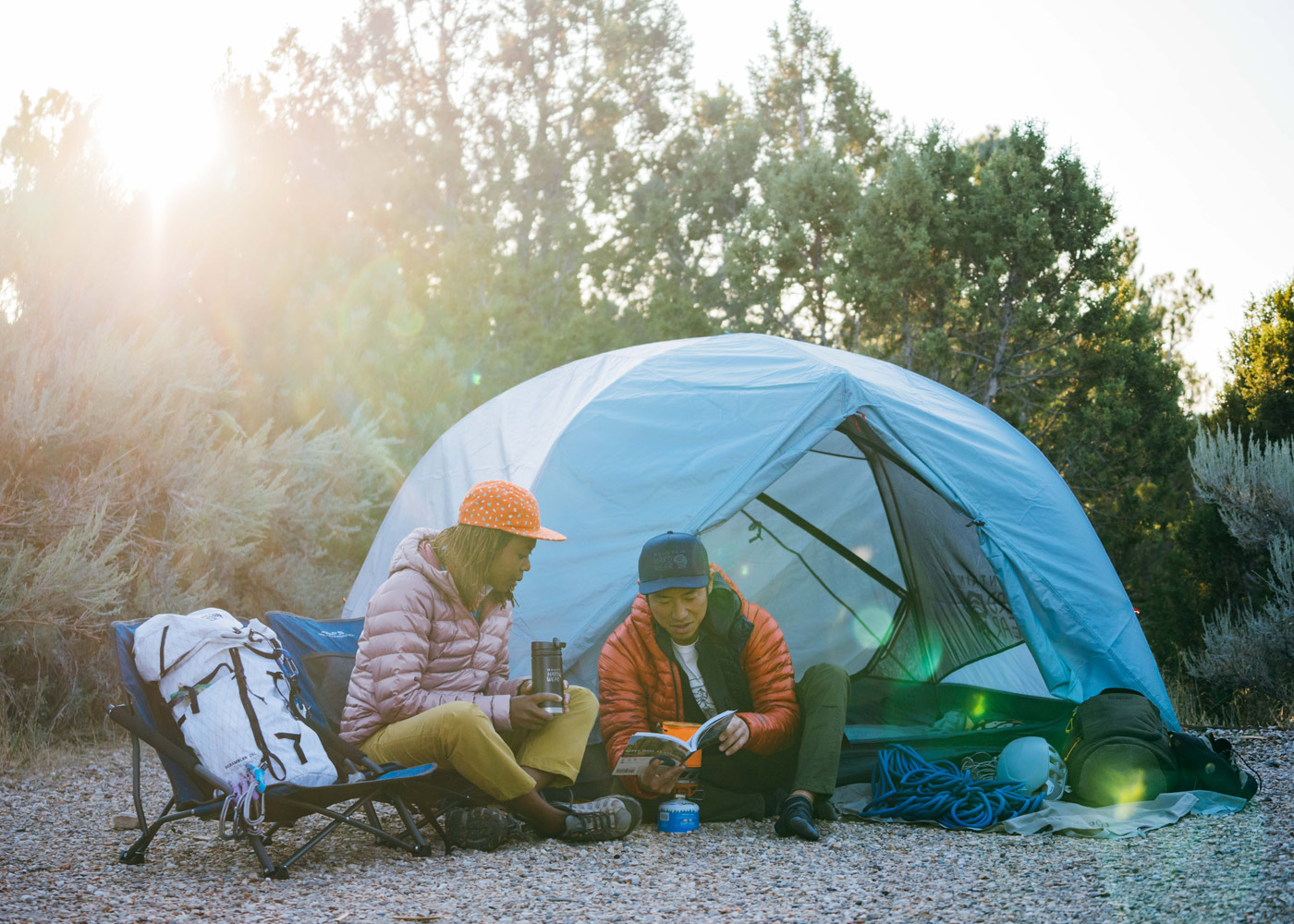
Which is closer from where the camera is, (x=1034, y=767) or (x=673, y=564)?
(x=673, y=564)

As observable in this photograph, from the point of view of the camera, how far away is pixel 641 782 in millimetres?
3559

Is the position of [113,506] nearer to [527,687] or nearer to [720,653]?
[527,687]

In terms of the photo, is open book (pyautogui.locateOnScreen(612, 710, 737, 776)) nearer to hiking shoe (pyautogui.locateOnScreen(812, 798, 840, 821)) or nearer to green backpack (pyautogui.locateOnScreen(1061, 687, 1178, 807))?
hiking shoe (pyautogui.locateOnScreen(812, 798, 840, 821))

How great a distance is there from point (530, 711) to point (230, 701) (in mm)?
911

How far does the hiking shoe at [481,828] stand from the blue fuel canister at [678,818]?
529 millimetres

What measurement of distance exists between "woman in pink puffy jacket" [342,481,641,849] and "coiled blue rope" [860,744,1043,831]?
3.17ft

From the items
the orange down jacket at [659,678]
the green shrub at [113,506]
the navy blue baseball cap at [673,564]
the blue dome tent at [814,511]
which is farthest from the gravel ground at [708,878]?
the green shrub at [113,506]

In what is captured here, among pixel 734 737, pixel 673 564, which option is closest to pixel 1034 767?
pixel 734 737

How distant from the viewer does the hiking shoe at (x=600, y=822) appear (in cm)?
339

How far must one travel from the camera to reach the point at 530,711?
131 inches

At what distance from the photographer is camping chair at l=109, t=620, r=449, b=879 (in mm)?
2990

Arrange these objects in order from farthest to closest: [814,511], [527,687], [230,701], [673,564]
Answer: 1. [814,511]
2. [673,564]
3. [527,687]
4. [230,701]

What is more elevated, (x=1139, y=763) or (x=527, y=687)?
(x=527, y=687)

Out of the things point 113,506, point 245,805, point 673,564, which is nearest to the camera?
point 245,805
